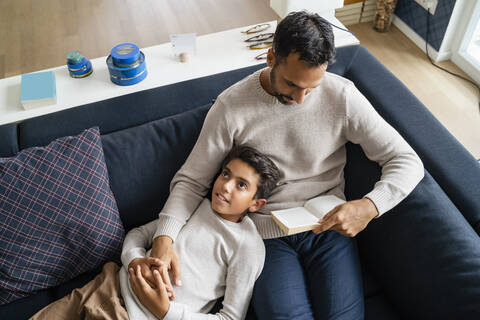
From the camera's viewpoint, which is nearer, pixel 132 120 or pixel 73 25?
pixel 132 120

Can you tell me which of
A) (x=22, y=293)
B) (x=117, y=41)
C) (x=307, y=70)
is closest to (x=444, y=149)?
(x=307, y=70)

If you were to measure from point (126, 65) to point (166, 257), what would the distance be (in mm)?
798

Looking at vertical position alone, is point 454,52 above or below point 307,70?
below

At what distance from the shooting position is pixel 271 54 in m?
1.24

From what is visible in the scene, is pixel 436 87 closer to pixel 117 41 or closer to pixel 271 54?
Result: pixel 271 54

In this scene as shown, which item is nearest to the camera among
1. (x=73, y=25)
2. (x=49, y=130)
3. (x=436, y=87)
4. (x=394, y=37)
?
(x=49, y=130)

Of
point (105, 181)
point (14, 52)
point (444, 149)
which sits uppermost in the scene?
point (444, 149)

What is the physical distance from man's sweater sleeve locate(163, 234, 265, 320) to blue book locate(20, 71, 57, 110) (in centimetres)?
95

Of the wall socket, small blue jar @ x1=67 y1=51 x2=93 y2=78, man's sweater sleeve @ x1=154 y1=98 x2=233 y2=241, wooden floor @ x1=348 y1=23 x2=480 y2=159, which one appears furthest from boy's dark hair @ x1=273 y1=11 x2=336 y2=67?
the wall socket

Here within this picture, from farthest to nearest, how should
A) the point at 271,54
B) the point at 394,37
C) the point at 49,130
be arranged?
1. the point at 394,37
2. the point at 49,130
3. the point at 271,54

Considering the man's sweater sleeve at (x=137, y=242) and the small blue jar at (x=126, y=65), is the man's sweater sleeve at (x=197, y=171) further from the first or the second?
the small blue jar at (x=126, y=65)

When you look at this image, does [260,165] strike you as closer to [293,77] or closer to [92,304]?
[293,77]

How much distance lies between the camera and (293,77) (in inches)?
45.4

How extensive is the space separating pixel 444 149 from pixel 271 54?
2.16 feet
